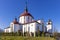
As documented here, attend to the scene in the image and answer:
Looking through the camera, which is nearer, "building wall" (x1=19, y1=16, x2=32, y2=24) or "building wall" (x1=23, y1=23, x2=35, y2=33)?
"building wall" (x1=23, y1=23, x2=35, y2=33)

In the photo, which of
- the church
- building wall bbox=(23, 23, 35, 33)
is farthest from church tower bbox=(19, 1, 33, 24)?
building wall bbox=(23, 23, 35, 33)

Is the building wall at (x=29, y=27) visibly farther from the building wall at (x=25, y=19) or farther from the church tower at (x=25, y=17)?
the church tower at (x=25, y=17)

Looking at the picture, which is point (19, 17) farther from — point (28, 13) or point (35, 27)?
point (35, 27)

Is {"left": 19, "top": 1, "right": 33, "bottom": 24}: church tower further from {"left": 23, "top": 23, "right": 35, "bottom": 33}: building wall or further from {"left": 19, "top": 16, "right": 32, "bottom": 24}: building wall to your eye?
{"left": 23, "top": 23, "right": 35, "bottom": 33}: building wall

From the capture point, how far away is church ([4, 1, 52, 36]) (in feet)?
122

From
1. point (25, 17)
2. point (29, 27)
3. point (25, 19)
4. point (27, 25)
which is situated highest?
point (25, 17)

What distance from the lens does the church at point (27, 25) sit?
3706 cm

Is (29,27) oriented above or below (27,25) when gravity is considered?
below

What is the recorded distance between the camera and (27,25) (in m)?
39.3

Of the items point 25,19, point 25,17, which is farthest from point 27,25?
point 25,17

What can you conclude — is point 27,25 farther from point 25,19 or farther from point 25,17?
point 25,17

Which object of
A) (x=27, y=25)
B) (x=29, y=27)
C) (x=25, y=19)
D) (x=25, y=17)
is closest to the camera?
(x=29, y=27)

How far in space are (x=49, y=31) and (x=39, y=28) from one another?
5592 mm

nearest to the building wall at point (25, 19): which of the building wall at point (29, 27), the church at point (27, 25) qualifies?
the church at point (27, 25)
